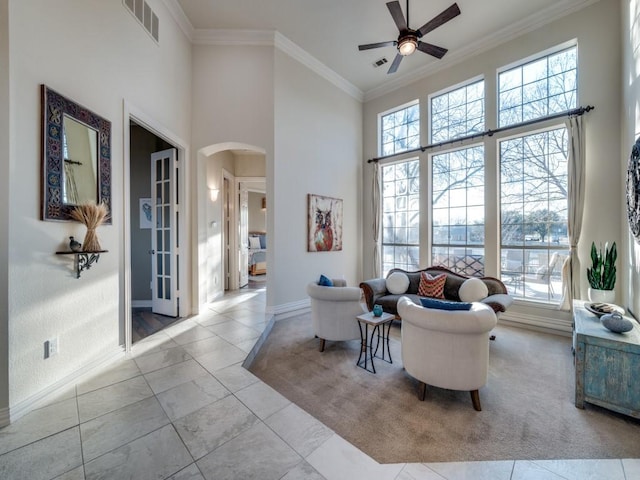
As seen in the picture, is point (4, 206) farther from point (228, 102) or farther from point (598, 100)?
point (598, 100)

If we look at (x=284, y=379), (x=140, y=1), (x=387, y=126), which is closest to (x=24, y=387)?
(x=284, y=379)

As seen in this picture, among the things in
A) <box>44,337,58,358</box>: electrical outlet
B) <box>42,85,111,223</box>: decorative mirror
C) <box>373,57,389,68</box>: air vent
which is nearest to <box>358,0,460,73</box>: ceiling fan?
<box>373,57,389,68</box>: air vent

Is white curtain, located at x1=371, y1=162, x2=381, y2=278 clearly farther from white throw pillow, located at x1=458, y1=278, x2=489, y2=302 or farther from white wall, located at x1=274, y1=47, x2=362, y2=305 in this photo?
white throw pillow, located at x1=458, y1=278, x2=489, y2=302

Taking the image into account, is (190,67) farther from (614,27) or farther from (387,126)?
(614,27)

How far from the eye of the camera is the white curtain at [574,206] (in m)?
3.52

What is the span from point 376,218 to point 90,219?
4743 mm

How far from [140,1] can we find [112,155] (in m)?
1.89

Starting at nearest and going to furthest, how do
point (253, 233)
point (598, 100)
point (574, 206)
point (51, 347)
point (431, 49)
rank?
1. point (51, 347)
2. point (431, 49)
3. point (598, 100)
4. point (574, 206)
5. point (253, 233)

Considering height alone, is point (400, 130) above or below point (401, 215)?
above

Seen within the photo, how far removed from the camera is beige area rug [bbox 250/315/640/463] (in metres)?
1.72

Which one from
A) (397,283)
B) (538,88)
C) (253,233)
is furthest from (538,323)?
(253,233)

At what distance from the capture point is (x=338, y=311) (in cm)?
306

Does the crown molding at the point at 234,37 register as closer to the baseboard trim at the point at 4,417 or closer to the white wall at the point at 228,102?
the white wall at the point at 228,102

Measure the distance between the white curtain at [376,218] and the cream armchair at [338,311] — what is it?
2.79 metres
